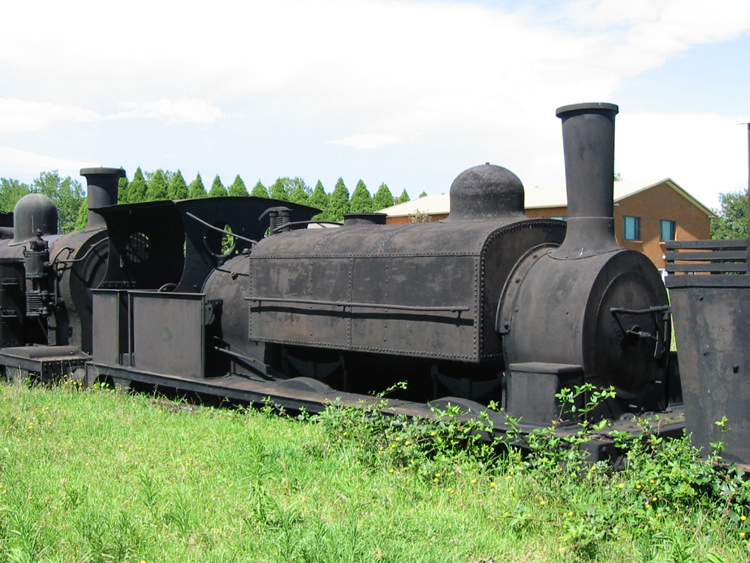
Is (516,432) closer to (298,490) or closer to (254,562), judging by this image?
(298,490)

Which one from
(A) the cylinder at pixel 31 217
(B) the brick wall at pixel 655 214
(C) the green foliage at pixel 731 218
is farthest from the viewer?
(C) the green foliage at pixel 731 218

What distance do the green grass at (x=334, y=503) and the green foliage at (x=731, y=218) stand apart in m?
44.8

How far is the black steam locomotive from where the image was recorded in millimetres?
6105

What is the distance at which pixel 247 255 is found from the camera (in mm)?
9117

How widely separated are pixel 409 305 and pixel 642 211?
28.5 meters

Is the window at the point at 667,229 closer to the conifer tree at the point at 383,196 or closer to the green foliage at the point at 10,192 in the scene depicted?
the conifer tree at the point at 383,196

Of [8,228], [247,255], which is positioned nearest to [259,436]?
[247,255]

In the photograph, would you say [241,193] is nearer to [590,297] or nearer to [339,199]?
[339,199]

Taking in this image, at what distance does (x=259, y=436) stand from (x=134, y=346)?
321 centimetres

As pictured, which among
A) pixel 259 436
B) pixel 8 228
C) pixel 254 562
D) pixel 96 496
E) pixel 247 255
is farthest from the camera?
pixel 8 228

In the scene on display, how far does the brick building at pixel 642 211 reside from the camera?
31203 millimetres

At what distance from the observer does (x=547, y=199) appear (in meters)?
32.0

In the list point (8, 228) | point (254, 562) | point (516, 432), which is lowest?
point (254, 562)

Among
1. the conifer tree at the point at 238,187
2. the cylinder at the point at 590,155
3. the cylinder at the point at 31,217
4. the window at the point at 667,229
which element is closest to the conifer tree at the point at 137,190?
the conifer tree at the point at 238,187
